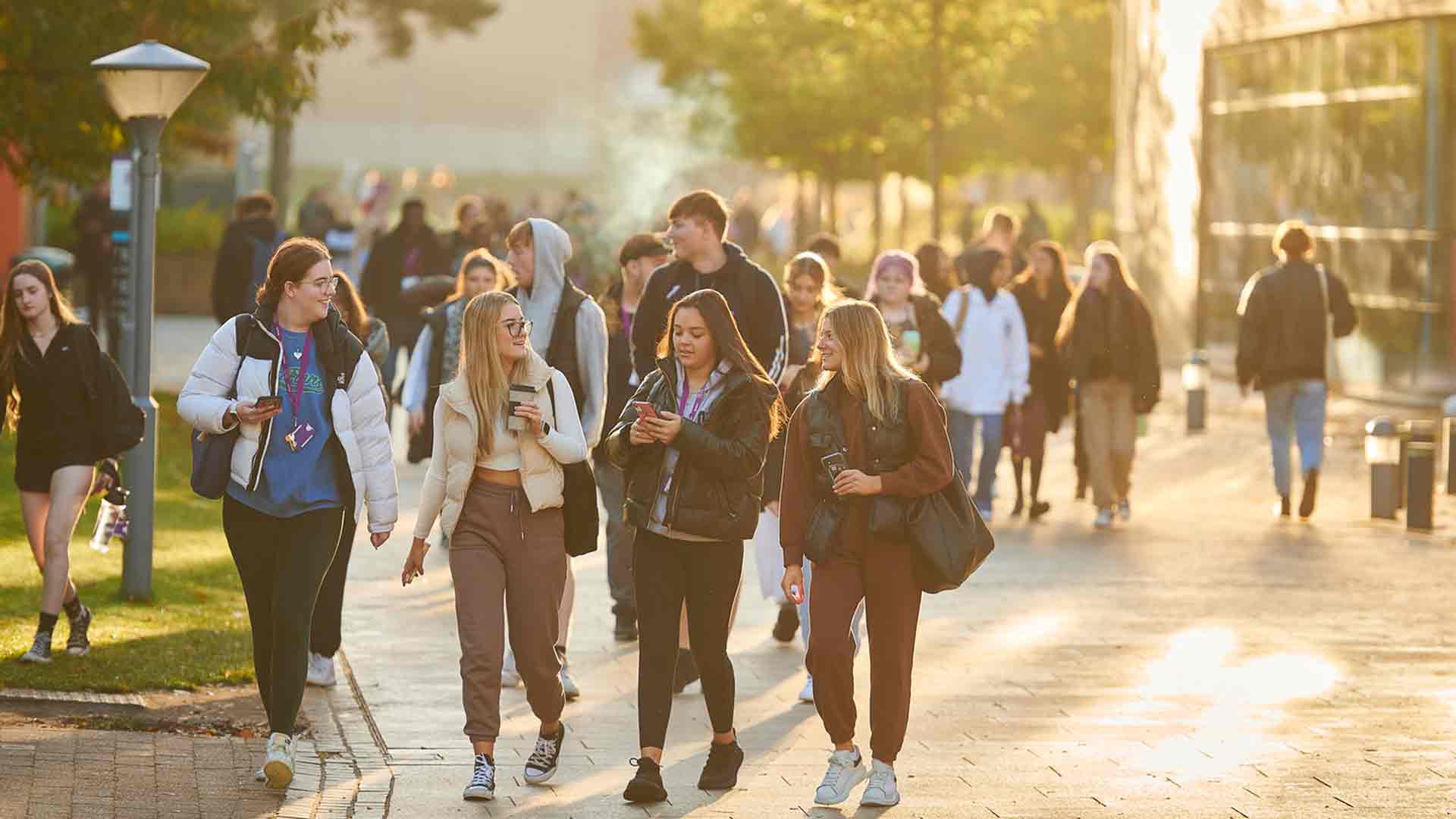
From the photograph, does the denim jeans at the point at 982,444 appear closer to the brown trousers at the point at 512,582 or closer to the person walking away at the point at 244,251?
the person walking away at the point at 244,251

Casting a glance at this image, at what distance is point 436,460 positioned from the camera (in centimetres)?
779

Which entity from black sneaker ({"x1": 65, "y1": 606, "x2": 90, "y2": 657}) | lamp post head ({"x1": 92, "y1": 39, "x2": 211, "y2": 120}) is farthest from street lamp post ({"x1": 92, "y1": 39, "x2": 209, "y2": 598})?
black sneaker ({"x1": 65, "y1": 606, "x2": 90, "y2": 657})

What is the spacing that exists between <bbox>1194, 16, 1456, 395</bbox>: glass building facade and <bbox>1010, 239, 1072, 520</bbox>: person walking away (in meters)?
8.18

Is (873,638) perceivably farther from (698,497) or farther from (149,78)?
(149,78)

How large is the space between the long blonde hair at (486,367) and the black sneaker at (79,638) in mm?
2749

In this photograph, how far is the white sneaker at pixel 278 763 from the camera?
7.42m

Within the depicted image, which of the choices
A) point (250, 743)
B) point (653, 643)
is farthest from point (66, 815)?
point (653, 643)

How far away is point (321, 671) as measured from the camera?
950 cm

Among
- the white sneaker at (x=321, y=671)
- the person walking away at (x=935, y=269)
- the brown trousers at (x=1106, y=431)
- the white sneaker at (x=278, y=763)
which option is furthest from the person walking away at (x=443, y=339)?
the brown trousers at (x=1106, y=431)

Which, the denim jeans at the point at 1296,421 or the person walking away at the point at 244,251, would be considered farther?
the person walking away at the point at 244,251

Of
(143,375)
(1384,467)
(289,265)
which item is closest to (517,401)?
(289,265)

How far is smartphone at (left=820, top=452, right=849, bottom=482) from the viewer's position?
297 inches

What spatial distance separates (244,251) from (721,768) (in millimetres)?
10398

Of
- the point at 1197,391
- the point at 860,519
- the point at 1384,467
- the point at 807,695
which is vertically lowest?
the point at 807,695
